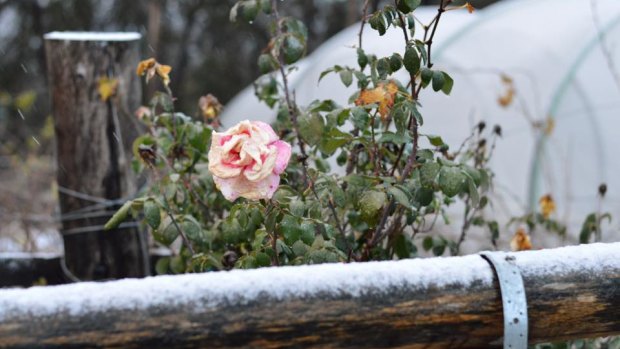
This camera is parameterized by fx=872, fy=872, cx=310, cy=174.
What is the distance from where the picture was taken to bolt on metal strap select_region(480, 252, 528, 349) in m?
1.30

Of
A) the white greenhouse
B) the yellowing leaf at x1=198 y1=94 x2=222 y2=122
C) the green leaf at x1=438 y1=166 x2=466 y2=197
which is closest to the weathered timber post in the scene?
the yellowing leaf at x1=198 y1=94 x2=222 y2=122

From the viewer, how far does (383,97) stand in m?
1.82

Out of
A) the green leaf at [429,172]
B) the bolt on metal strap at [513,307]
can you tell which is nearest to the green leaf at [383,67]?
the green leaf at [429,172]

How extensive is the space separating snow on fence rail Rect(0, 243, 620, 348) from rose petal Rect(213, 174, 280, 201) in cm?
35

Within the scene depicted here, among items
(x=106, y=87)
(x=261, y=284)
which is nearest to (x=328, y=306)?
(x=261, y=284)

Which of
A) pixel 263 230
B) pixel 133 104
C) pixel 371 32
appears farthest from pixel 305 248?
pixel 371 32

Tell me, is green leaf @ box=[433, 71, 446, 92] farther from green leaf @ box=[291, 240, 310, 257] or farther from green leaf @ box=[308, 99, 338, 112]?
green leaf @ box=[291, 240, 310, 257]

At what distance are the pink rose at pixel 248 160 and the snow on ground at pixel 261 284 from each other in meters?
0.34

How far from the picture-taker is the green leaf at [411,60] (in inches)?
70.4

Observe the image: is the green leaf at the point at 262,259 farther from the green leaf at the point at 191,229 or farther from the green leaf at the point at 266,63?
the green leaf at the point at 266,63

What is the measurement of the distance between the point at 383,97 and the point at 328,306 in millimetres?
682

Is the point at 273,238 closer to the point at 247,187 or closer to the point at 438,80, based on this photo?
the point at 247,187

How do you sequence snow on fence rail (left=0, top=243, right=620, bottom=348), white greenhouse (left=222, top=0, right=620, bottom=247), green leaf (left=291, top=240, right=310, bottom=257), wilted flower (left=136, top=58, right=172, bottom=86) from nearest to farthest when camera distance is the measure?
1. snow on fence rail (left=0, top=243, right=620, bottom=348)
2. green leaf (left=291, top=240, right=310, bottom=257)
3. wilted flower (left=136, top=58, right=172, bottom=86)
4. white greenhouse (left=222, top=0, right=620, bottom=247)

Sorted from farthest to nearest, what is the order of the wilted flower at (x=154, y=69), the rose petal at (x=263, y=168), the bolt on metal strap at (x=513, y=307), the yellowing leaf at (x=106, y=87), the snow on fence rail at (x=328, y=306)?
the yellowing leaf at (x=106, y=87)
the wilted flower at (x=154, y=69)
the rose petal at (x=263, y=168)
the bolt on metal strap at (x=513, y=307)
the snow on fence rail at (x=328, y=306)
